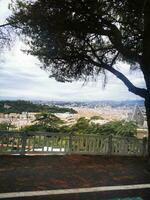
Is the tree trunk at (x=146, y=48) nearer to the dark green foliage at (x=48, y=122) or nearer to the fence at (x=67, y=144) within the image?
the fence at (x=67, y=144)

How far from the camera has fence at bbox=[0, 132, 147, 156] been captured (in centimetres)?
1449

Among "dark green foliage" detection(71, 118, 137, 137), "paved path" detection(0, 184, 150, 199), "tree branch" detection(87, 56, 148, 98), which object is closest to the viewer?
"paved path" detection(0, 184, 150, 199)

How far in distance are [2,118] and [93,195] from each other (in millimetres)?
14501

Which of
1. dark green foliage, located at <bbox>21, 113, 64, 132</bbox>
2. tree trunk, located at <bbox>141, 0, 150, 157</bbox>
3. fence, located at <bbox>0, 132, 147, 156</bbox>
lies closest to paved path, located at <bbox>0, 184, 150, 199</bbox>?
tree trunk, located at <bbox>141, 0, 150, 157</bbox>

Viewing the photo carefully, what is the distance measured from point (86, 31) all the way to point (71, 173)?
4676 millimetres

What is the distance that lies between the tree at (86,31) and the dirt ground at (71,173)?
2.53m

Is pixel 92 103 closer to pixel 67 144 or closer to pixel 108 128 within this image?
pixel 108 128

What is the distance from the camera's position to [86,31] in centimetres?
1262

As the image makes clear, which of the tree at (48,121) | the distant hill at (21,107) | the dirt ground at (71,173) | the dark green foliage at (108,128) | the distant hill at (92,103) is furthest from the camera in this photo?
the dark green foliage at (108,128)

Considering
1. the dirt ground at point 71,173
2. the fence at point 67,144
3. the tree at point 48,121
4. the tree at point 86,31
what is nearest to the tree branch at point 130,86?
the tree at point 86,31

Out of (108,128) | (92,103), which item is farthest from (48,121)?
(92,103)

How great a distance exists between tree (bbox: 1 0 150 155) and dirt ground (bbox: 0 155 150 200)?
8.31 ft

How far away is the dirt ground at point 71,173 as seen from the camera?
9.02 metres

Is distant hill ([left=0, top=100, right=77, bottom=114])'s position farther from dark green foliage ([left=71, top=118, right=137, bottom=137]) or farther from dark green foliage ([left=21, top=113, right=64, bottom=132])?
dark green foliage ([left=71, top=118, right=137, bottom=137])
